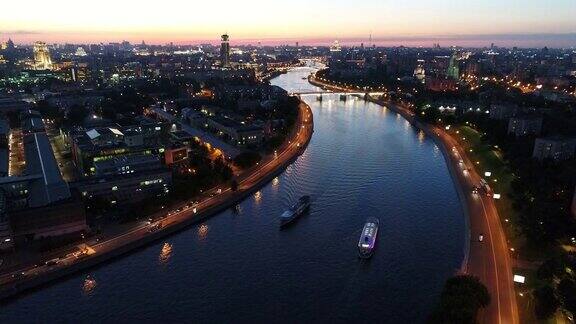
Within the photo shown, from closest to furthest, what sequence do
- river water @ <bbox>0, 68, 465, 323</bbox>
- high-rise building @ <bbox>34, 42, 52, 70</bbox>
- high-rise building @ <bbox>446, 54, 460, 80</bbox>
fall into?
river water @ <bbox>0, 68, 465, 323</bbox> → high-rise building @ <bbox>446, 54, 460, 80</bbox> → high-rise building @ <bbox>34, 42, 52, 70</bbox>

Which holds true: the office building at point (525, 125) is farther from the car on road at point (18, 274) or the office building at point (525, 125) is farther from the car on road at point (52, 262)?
the car on road at point (18, 274)

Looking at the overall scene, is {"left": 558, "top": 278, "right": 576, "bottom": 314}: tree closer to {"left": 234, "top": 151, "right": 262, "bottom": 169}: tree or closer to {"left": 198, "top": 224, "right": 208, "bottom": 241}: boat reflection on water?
{"left": 198, "top": 224, "right": 208, "bottom": 241}: boat reflection on water

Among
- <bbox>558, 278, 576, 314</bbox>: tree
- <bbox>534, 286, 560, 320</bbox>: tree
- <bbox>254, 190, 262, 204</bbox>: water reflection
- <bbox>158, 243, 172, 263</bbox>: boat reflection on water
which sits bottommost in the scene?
<bbox>158, 243, 172, 263</bbox>: boat reflection on water

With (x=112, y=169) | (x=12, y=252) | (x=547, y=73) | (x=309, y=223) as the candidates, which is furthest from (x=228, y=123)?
(x=547, y=73)

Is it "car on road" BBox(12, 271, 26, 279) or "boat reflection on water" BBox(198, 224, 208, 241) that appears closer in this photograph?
"car on road" BBox(12, 271, 26, 279)

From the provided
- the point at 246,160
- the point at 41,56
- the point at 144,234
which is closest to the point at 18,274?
the point at 144,234

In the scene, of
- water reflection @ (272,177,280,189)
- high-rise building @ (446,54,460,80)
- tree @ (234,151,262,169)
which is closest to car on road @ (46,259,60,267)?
water reflection @ (272,177,280,189)

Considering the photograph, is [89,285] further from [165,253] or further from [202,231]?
[202,231]
